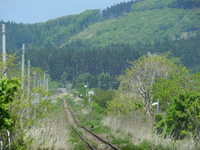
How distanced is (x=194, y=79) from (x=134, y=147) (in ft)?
21.2

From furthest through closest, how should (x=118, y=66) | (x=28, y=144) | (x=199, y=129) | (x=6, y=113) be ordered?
(x=118, y=66) < (x=199, y=129) < (x=28, y=144) < (x=6, y=113)

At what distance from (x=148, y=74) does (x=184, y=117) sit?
35.3 ft

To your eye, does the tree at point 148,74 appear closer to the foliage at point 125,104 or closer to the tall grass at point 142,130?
the foliage at point 125,104

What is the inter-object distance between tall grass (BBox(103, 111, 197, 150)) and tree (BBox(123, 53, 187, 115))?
187 cm

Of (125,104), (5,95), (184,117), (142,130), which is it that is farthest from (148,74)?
(5,95)

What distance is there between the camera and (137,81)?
27859mm

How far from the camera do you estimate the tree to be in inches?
1006

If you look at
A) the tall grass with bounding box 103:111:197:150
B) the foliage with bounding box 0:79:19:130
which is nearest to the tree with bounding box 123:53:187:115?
the tall grass with bounding box 103:111:197:150

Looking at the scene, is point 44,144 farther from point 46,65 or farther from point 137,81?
point 46,65

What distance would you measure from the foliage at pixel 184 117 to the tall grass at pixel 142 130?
0.64m

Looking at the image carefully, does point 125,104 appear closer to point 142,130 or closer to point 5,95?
point 142,130

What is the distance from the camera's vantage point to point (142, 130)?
20000mm

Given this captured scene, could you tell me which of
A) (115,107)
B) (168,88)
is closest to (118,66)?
(115,107)

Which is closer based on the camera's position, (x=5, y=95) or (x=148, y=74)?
(x=5, y=95)
